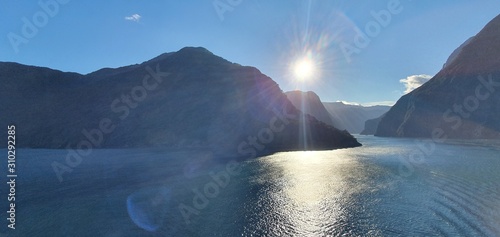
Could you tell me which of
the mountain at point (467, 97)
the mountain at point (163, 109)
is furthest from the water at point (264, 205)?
the mountain at point (467, 97)

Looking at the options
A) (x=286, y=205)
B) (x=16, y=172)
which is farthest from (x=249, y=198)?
(x=16, y=172)

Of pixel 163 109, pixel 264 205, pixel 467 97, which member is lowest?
pixel 264 205

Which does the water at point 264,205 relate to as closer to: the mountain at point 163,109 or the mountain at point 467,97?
the mountain at point 163,109

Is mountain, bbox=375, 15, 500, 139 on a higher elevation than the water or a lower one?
higher

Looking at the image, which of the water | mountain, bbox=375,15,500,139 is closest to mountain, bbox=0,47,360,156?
the water

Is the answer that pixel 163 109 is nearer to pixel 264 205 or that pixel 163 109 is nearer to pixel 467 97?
pixel 264 205

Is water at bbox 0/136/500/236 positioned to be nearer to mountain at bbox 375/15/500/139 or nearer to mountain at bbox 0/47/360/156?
mountain at bbox 0/47/360/156

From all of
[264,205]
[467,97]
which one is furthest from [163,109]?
[467,97]
